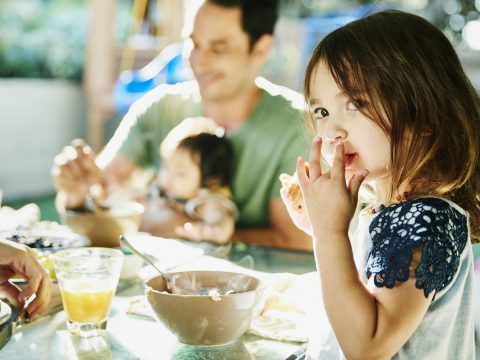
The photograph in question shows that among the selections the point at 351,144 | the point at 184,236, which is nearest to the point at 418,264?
the point at 351,144

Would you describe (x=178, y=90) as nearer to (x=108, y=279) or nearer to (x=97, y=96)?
(x=108, y=279)

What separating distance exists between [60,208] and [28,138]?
4.73 m

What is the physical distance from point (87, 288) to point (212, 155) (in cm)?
137

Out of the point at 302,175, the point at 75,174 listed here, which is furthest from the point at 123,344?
the point at 75,174

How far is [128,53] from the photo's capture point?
651cm

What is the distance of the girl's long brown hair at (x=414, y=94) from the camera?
93cm

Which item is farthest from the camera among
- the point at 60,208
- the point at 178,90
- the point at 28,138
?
the point at 28,138

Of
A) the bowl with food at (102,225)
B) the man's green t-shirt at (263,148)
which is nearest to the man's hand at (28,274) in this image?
the bowl with food at (102,225)

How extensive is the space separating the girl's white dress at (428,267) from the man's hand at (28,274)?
0.42 m

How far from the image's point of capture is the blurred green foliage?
6.45 meters

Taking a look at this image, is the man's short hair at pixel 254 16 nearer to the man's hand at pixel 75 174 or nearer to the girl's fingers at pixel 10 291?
the man's hand at pixel 75 174

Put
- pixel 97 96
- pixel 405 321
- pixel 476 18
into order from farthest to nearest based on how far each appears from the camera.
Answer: pixel 97 96
pixel 476 18
pixel 405 321

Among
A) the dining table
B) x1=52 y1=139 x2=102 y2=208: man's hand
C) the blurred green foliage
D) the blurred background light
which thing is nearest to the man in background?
x1=52 y1=139 x2=102 y2=208: man's hand

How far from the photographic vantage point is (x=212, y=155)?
2342 millimetres
